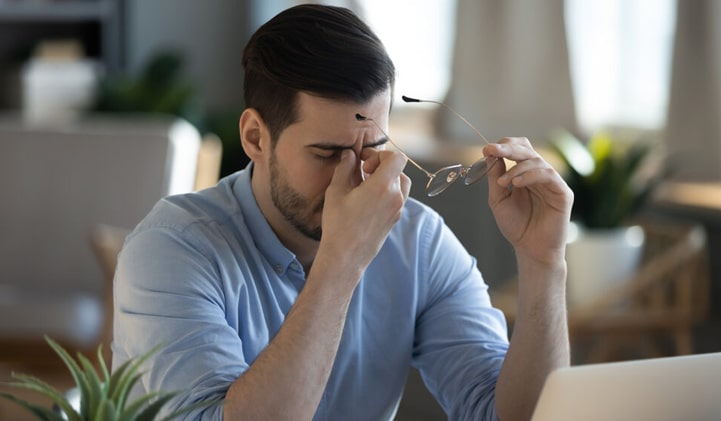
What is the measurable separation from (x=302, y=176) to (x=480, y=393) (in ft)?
1.27

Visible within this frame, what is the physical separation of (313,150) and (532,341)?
384 millimetres

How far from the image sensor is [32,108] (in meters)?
5.13

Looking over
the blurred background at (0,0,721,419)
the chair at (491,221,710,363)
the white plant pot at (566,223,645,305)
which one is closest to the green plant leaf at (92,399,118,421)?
the blurred background at (0,0,721,419)

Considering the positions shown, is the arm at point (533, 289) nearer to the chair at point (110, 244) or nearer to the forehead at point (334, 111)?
the forehead at point (334, 111)

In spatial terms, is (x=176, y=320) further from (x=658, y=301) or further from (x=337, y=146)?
(x=658, y=301)

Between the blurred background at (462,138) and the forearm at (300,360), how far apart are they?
861 mm

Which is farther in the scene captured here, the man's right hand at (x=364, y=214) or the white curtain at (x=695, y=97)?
the white curtain at (x=695, y=97)

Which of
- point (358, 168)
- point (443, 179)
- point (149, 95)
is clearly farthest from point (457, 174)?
point (149, 95)

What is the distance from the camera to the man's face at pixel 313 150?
1.47 meters

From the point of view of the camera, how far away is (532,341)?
1490 millimetres

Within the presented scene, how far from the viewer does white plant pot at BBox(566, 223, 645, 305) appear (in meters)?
3.15

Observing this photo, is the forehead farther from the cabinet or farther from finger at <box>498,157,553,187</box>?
the cabinet

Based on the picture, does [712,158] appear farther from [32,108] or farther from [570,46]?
[32,108]

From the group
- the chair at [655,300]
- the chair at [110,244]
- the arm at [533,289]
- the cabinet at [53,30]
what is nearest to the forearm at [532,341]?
the arm at [533,289]
